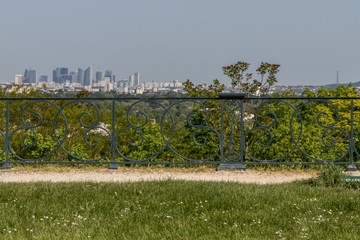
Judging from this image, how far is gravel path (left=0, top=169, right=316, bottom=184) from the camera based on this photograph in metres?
7.59

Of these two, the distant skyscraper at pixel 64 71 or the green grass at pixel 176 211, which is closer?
the green grass at pixel 176 211

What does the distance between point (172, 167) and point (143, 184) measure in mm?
2335

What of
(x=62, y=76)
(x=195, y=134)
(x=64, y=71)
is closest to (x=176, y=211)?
(x=195, y=134)

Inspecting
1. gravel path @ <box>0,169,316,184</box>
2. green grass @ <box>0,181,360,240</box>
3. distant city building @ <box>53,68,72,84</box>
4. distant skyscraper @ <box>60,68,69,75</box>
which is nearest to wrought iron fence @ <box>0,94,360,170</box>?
gravel path @ <box>0,169,316,184</box>

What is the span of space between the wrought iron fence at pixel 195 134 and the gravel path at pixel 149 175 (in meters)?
0.21

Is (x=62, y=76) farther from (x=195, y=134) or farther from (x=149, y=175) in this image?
(x=149, y=175)

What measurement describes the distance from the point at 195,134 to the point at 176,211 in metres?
4.60

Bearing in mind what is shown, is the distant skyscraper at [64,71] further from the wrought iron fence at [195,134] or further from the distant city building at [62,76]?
the wrought iron fence at [195,134]

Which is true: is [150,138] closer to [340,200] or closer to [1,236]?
[340,200]

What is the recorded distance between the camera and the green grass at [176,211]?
15.1 feet

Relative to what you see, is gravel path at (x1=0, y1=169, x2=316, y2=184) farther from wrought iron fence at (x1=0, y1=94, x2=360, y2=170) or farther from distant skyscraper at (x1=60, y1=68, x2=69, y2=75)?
distant skyscraper at (x1=60, y1=68, x2=69, y2=75)

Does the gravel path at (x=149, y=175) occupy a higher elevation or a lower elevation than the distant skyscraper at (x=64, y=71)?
lower

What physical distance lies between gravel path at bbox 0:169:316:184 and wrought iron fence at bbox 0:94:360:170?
0.68ft

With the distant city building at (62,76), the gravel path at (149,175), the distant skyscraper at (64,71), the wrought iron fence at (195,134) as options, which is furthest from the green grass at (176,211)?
the distant skyscraper at (64,71)
